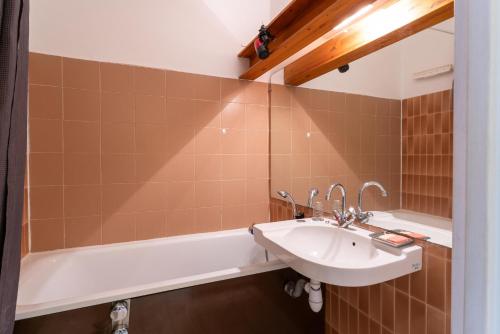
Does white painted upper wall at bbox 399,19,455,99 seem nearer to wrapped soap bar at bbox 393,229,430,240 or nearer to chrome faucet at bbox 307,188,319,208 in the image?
wrapped soap bar at bbox 393,229,430,240

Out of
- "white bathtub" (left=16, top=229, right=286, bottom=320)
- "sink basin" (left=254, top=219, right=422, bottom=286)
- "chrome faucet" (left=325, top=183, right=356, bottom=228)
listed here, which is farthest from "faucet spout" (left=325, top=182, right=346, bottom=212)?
"white bathtub" (left=16, top=229, right=286, bottom=320)

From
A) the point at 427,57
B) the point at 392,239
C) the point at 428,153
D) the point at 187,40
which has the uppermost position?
the point at 187,40

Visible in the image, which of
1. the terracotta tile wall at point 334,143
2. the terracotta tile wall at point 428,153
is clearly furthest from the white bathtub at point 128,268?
the terracotta tile wall at point 428,153

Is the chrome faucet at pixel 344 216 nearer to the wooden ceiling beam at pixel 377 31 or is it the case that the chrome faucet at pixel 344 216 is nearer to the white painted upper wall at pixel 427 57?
the white painted upper wall at pixel 427 57

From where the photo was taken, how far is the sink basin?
35.7 inches

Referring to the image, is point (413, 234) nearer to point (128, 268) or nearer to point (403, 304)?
point (403, 304)

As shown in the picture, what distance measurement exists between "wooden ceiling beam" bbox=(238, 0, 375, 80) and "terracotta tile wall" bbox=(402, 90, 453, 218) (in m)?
0.54

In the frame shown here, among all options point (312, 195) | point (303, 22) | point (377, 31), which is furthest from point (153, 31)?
point (312, 195)

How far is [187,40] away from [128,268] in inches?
65.9

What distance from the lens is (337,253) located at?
4.29 feet

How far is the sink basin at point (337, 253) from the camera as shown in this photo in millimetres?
907

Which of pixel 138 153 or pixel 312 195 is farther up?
pixel 138 153

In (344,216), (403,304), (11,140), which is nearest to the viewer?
(11,140)

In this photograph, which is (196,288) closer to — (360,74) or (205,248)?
(205,248)
